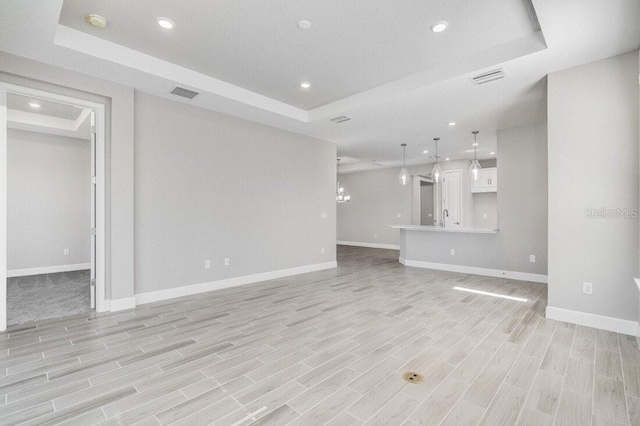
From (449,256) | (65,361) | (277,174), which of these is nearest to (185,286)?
(65,361)

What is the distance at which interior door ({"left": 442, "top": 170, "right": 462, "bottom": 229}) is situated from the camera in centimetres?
953

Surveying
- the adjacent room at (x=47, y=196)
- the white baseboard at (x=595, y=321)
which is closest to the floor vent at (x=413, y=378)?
the white baseboard at (x=595, y=321)

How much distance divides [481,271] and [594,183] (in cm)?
324

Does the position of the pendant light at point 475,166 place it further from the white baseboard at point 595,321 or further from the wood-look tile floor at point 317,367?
the white baseboard at point 595,321

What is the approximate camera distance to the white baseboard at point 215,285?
4.25 m

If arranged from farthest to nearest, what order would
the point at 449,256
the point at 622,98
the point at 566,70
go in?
the point at 449,256, the point at 566,70, the point at 622,98

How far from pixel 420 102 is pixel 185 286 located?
4.35 m

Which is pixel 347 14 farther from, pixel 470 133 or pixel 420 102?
pixel 470 133

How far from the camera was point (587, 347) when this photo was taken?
9.30 feet

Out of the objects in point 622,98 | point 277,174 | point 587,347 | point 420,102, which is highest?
point 420,102

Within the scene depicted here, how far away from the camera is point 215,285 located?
4922mm

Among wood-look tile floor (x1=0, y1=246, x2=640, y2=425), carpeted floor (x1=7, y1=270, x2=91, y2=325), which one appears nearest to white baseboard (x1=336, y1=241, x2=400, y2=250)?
wood-look tile floor (x1=0, y1=246, x2=640, y2=425)

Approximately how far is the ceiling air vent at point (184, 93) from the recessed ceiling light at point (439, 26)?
3028mm

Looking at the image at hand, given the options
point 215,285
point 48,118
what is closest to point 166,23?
point 215,285
